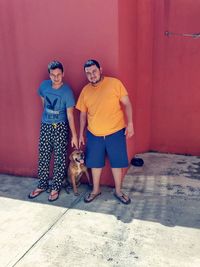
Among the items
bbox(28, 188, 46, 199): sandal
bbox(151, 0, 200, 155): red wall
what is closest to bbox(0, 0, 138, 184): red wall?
bbox(28, 188, 46, 199): sandal

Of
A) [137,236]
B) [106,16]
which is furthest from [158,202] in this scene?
[106,16]

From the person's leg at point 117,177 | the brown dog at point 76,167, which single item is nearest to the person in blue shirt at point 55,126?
the brown dog at point 76,167

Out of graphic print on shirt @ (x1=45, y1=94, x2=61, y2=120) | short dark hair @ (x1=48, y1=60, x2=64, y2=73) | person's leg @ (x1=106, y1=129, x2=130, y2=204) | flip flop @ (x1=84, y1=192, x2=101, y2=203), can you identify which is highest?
short dark hair @ (x1=48, y1=60, x2=64, y2=73)

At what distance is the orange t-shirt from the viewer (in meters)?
4.02

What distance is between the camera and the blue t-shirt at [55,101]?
425 cm

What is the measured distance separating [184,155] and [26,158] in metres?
2.56

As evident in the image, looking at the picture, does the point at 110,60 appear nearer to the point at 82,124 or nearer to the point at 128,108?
the point at 128,108

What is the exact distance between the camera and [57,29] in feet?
14.3

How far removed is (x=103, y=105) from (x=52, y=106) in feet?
2.29

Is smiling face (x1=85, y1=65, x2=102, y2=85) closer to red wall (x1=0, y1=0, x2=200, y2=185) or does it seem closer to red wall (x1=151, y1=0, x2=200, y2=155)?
red wall (x1=0, y1=0, x2=200, y2=185)

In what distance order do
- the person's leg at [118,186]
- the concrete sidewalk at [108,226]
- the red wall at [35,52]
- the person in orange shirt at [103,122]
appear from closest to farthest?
the concrete sidewalk at [108,226] < the person in orange shirt at [103,122] < the red wall at [35,52] < the person's leg at [118,186]

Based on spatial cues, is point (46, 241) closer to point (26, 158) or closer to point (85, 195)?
point (85, 195)

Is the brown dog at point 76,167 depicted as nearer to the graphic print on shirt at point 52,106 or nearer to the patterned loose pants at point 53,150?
the patterned loose pants at point 53,150

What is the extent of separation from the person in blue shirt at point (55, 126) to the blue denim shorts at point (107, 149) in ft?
0.84
